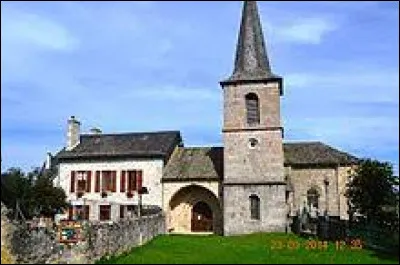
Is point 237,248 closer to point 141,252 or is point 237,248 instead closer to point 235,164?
point 141,252

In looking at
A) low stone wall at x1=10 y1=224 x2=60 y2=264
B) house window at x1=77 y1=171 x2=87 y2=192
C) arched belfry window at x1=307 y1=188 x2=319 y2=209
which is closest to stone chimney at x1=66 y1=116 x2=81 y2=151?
house window at x1=77 y1=171 x2=87 y2=192

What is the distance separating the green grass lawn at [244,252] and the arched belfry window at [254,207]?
4687mm

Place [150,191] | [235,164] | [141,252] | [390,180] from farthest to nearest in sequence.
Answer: [150,191], [235,164], [390,180], [141,252]

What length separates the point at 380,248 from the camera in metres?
28.6

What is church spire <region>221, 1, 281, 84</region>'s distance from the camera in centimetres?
4000

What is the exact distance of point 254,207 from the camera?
3816 centimetres

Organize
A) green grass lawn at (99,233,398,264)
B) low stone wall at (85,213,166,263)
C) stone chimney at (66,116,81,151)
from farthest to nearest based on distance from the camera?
stone chimney at (66,116,81,151) → low stone wall at (85,213,166,263) → green grass lawn at (99,233,398,264)

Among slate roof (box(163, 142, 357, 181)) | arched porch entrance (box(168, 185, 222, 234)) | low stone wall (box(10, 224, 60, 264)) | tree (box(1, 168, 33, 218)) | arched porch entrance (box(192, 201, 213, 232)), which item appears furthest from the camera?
arched porch entrance (box(192, 201, 213, 232))

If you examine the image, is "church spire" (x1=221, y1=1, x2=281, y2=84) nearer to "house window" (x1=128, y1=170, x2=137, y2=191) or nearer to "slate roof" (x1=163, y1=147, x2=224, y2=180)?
"slate roof" (x1=163, y1=147, x2=224, y2=180)

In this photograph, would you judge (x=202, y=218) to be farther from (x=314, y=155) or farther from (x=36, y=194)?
(x=36, y=194)

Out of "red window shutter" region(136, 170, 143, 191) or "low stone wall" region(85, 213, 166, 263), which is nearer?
"low stone wall" region(85, 213, 166, 263)

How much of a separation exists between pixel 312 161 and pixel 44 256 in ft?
78.3

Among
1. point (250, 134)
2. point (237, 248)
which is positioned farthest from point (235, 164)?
point (237, 248)
